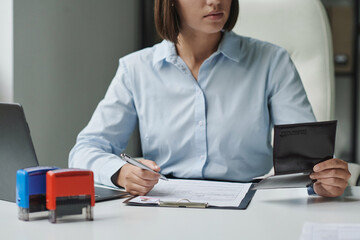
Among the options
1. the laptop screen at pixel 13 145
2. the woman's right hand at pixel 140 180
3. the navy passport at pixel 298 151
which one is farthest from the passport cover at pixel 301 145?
the laptop screen at pixel 13 145

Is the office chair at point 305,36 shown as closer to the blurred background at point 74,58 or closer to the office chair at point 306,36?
the office chair at point 306,36

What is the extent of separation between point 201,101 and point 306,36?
21.0 inches

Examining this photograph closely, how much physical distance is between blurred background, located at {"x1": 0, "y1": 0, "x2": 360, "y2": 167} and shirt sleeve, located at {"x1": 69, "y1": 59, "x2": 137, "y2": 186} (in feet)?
1.99

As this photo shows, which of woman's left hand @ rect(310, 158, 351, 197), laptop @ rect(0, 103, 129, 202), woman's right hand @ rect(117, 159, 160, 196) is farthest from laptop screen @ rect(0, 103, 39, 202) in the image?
→ woman's left hand @ rect(310, 158, 351, 197)

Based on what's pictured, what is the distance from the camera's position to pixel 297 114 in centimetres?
143

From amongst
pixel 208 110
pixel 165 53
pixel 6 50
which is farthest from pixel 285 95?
pixel 6 50

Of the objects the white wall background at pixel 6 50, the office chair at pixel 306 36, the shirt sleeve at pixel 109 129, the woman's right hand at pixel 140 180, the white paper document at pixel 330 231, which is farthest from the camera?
the white wall background at pixel 6 50

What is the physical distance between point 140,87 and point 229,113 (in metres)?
0.27

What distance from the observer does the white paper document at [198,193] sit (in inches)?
42.1

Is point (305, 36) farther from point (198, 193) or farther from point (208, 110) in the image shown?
point (198, 193)

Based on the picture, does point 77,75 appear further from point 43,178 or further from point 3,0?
point 43,178

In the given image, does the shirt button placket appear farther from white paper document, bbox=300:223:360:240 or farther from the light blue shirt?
white paper document, bbox=300:223:360:240

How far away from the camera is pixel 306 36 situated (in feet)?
5.85

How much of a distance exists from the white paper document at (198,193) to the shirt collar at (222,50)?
41 cm
